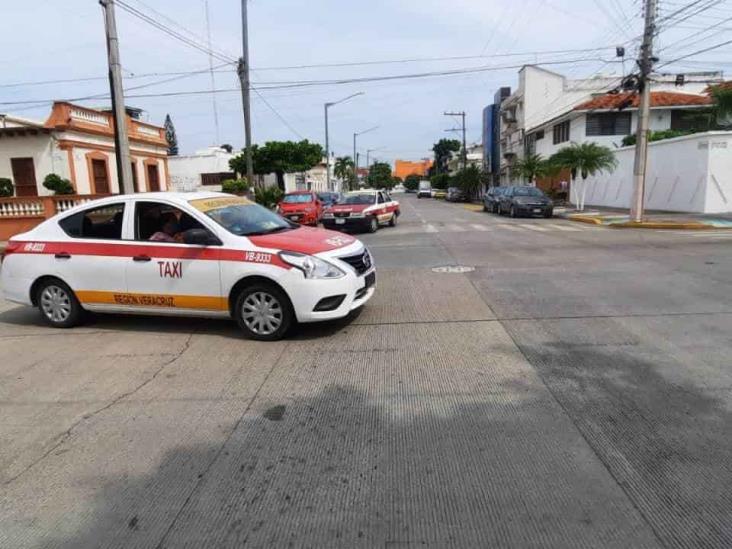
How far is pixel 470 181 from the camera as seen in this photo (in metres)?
59.0

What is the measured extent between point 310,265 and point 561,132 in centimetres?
3997

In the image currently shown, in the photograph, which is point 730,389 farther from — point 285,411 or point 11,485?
point 11,485

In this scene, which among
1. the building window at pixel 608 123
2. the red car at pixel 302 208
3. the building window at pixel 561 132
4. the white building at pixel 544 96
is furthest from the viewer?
the white building at pixel 544 96

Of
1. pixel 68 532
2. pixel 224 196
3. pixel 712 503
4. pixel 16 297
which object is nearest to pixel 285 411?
pixel 68 532

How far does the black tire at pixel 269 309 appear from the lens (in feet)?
20.7

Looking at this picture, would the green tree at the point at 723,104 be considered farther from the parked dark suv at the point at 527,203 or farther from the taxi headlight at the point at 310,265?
the taxi headlight at the point at 310,265

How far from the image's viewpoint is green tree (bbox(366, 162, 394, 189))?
147m

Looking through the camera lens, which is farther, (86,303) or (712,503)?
(86,303)

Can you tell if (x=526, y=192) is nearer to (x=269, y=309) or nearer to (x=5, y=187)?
(x=5, y=187)

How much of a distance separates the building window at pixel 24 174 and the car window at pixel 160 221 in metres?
21.1

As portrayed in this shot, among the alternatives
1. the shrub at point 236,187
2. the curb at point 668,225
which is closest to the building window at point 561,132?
the shrub at point 236,187

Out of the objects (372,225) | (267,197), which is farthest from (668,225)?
(267,197)

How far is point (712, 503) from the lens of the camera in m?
3.12

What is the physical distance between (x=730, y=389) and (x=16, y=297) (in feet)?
26.1
